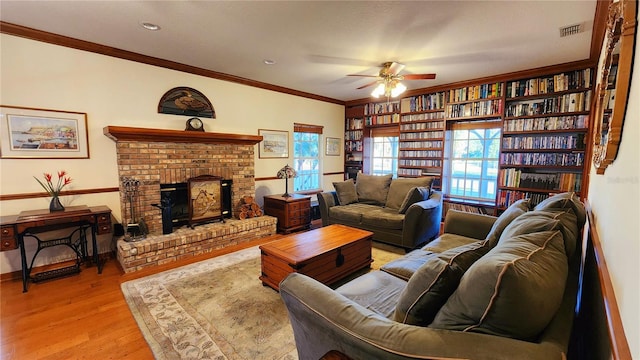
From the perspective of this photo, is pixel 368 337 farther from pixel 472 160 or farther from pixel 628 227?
pixel 472 160

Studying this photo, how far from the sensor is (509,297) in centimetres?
82

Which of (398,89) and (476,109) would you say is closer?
(398,89)

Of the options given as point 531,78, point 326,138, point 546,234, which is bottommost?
point 546,234

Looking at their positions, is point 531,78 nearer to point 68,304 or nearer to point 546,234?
point 546,234

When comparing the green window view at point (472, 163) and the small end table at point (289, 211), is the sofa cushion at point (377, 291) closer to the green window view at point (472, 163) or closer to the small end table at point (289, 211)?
the small end table at point (289, 211)

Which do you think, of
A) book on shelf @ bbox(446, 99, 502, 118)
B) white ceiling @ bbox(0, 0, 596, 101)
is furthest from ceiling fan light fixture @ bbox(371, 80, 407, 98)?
book on shelf @ bbox(446, 99, 502, 118)

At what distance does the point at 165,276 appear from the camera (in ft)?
9.44

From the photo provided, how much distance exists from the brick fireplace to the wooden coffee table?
4.35ft

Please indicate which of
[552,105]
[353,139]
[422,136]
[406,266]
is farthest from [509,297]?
[353,139]

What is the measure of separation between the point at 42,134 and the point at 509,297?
13.7 feet

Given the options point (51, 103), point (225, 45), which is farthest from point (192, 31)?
point (51, 103)

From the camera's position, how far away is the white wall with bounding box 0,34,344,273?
2.79 meters

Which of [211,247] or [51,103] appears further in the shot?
[211,247]

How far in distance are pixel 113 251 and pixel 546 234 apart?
4.27 metres
